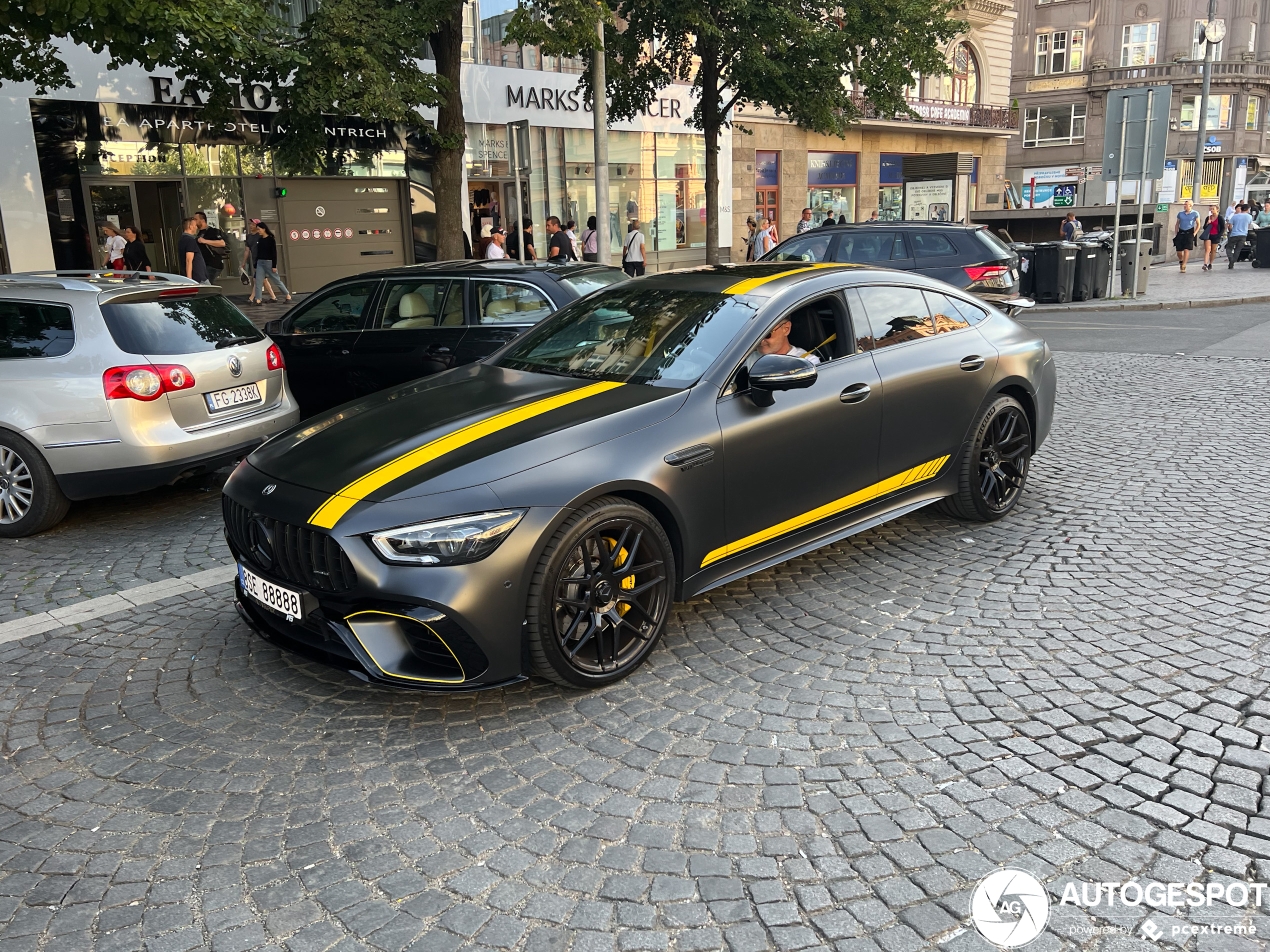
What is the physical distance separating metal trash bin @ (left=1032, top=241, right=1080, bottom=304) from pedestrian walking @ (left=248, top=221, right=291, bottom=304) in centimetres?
1542

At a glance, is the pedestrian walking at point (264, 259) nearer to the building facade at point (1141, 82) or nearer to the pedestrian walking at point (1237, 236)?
the pedestrian walking at point (1237, 236)

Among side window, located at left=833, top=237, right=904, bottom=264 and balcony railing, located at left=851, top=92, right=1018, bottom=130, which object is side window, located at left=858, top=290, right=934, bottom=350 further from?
balcony railing, located at left=851, top=92, right=1018, bottom=130

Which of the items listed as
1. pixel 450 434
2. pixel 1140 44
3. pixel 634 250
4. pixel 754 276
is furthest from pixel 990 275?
pixel 1140 44

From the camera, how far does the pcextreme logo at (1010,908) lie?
2588 mm

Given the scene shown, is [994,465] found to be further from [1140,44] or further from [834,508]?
[1140,44]

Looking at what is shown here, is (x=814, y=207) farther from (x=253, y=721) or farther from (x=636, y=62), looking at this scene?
(x=253, y=721)

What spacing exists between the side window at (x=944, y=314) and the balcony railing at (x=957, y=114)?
34.2 meters

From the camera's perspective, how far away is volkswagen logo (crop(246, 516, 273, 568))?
3.91 m

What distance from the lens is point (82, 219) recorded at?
Result: 1834cm

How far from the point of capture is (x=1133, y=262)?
21062mm

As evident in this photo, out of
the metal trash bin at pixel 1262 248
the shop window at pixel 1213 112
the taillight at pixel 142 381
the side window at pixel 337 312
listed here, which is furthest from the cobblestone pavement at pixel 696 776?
the shop window at pixel 1213 112

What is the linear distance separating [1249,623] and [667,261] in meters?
27.4

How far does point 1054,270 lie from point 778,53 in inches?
284

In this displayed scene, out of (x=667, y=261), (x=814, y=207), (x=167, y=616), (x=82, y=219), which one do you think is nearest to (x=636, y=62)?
(x=667, y=261)
